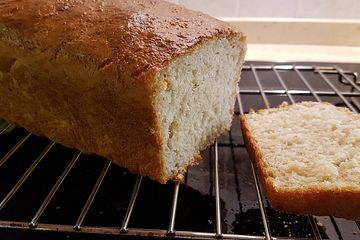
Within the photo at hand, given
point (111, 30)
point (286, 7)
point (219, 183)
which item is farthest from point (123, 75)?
point (286, 7)

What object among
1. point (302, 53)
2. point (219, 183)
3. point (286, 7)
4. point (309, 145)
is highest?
A: point (286, 7)

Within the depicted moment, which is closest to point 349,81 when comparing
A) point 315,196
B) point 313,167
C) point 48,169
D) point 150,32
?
point 313,167

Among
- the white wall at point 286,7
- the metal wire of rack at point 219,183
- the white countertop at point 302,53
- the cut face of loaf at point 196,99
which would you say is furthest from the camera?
the white wall at point 286,7

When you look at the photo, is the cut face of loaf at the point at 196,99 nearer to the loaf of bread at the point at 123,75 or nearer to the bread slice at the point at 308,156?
the loaf of bread at the point at 123,75

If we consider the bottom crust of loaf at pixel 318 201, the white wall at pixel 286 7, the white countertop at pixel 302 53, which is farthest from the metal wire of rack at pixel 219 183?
the white wall at pixel 286 7

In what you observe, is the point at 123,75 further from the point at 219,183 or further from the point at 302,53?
the point at 302,53

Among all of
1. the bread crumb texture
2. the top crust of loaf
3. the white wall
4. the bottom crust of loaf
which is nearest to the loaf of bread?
the top crust of loaf
